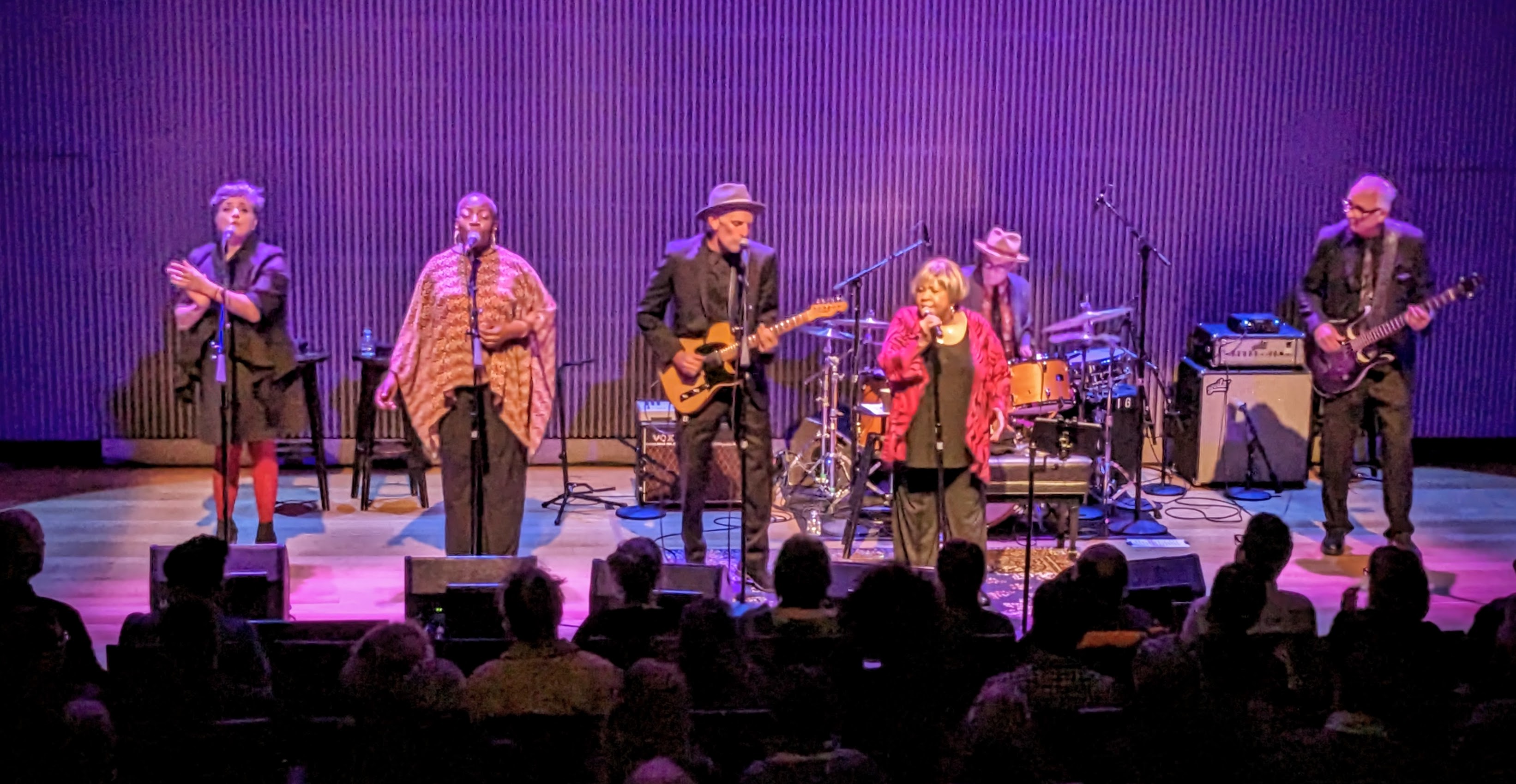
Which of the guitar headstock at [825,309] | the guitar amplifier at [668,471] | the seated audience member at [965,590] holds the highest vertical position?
the guitar headstock at [825,309]

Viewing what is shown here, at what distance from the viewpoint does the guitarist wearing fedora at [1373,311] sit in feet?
24.7

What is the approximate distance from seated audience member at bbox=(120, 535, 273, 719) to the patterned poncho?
212cm

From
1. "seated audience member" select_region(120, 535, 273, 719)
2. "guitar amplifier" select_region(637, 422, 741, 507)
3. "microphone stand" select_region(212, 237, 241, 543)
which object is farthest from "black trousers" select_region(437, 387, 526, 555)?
"seated audience member" select_region(120, 535, 273, 719)

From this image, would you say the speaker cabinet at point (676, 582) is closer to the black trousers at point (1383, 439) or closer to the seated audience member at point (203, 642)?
the seated audience member at point (203, 642)

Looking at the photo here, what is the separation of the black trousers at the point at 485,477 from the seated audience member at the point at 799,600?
2.50 metres

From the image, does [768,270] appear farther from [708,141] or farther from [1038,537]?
[708,141]

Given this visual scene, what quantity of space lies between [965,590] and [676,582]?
132 centimetres

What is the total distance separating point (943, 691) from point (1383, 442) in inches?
184

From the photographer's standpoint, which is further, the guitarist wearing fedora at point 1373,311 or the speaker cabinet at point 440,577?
the guitarist wearing fedora at point 1373,311

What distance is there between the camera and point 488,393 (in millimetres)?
6617

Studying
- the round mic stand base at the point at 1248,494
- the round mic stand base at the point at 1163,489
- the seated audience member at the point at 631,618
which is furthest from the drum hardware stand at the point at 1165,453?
the seated audience member at the point at 631,618

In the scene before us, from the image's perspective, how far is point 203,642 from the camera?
3.89 metres

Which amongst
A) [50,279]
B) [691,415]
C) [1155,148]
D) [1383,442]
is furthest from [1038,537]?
[50,279]

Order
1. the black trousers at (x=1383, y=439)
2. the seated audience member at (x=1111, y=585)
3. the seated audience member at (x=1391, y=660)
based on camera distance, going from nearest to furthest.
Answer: the seated audience member at (x=1391, y=660), the seated audience member at (x=1111, y=585), the black trousers at (x=1383, y=439)
